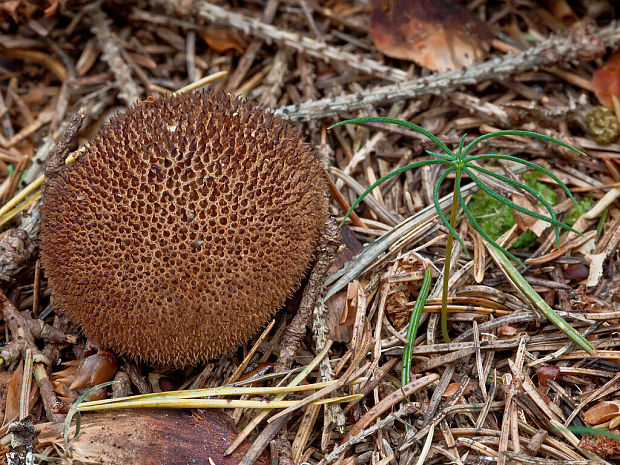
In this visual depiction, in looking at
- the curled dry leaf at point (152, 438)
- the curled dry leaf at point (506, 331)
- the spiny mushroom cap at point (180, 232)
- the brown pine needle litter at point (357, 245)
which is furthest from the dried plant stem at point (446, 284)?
the curled dry leaf at point (152, 438)

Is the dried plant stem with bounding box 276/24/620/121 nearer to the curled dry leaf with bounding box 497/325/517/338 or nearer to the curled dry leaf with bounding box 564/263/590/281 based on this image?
the curled dry leaf with bounding box 564/263/590/281

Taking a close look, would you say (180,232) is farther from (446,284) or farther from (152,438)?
(446,284)

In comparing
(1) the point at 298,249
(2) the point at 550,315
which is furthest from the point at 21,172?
(2) the point at 550,315

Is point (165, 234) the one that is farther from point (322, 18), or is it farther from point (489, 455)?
point (322, 18)

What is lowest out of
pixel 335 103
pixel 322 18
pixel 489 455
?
pixel 489 455

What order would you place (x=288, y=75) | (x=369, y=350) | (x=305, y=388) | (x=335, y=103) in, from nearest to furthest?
(x=305, y=388)
(x=369, y=350)
(x=335, y=103)
(x=288, y=75)

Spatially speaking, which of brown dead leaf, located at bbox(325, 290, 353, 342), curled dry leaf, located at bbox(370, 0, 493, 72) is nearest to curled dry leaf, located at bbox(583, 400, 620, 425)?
brown dead leaf, located at bbox(325, 290, 353, 342)

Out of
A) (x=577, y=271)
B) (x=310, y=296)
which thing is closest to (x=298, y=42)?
(x=310, y=296)
